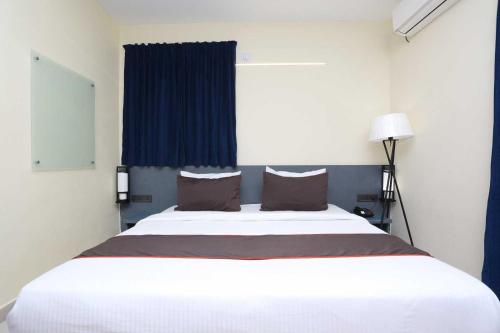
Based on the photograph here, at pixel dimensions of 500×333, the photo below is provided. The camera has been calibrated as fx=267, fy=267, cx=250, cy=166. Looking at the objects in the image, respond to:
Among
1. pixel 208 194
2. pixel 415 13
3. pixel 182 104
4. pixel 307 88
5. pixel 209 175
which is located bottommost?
pixel 208 194

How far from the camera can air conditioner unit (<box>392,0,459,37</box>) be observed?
2.13 metres

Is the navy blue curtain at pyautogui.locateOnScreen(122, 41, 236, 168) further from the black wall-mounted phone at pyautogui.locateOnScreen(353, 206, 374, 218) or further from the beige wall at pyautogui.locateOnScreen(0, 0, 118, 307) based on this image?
the black wall-mounted phone at pyautogui.locateOnScreen(353, 206, 374, 218)

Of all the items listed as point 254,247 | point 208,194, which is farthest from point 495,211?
point 208,194

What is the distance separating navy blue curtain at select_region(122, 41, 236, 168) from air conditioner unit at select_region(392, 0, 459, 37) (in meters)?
1.63

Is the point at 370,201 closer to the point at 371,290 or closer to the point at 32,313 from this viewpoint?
the point at 371,290

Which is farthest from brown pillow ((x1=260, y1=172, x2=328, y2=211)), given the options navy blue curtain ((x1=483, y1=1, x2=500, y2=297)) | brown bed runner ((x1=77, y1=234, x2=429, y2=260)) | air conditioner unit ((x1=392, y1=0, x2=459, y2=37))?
air conditioner unit ((x1=392, y1=0, x2=459, y2=37))

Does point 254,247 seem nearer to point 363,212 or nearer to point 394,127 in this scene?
point 363,212

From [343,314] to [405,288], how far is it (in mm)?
268

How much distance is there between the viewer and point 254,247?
57.6 inches

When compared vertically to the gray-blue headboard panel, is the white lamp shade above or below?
above

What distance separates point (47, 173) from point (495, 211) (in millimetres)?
3055

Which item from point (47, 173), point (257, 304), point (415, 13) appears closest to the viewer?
point (257, 304)

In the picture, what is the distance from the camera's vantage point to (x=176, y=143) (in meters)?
2.93

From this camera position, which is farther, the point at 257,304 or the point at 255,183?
the point at 255,183
